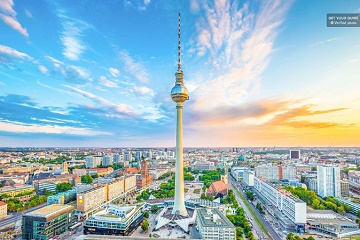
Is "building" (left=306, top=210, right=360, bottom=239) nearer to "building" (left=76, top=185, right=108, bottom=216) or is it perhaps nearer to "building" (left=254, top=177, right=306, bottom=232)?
"building" (left=254, top=177, right=306, bottom=232)

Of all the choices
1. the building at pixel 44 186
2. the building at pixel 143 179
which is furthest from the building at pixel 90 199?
the building at pixel 143 179

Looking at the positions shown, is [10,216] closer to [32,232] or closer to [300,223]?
[32,232]

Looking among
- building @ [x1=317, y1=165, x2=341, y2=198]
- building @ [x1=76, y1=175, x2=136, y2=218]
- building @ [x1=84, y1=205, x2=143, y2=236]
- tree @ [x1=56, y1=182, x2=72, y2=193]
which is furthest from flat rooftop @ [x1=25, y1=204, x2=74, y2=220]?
building @ [x1=317, y1=165, x2=341, y2=198]

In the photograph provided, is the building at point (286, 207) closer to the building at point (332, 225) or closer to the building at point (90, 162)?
the building at point (332, 225)

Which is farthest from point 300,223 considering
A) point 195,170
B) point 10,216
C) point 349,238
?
point 195,170

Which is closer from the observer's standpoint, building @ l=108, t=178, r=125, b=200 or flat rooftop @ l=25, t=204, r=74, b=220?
flat rooftop @ l=25, t=204, r=74, b=220

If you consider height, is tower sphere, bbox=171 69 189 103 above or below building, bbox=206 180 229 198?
above
